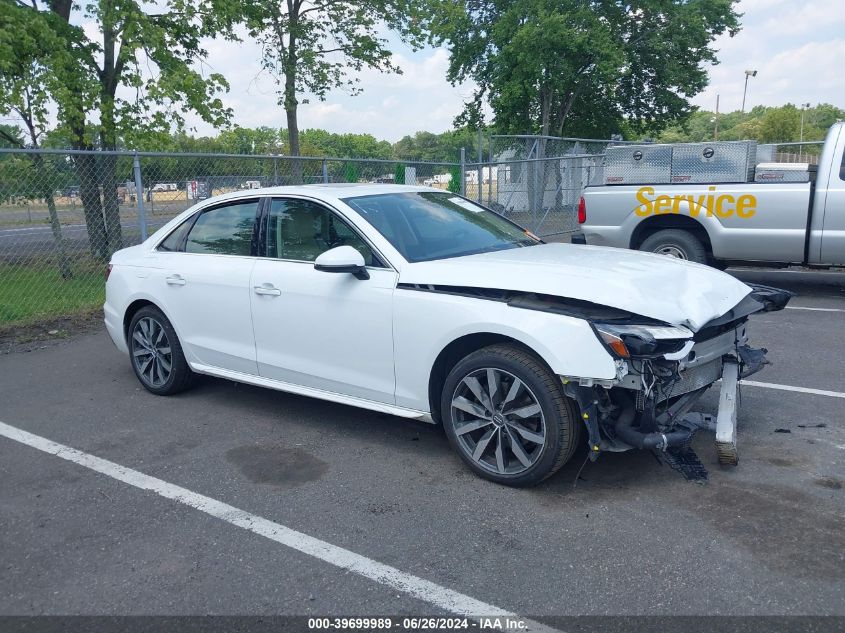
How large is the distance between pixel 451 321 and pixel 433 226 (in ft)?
3.61

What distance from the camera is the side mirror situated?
420 cm

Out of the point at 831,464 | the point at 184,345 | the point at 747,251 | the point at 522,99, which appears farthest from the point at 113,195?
the point at 522,99

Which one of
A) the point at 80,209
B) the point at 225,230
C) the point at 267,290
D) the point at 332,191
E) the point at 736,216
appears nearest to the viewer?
the point at 267,290

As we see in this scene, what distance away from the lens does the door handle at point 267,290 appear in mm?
4764

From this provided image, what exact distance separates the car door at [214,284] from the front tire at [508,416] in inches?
68.6

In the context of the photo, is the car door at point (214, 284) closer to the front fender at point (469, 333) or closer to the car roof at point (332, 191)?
the car roof at point (332, 191)

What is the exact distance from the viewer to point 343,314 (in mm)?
4414

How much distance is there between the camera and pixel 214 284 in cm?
515

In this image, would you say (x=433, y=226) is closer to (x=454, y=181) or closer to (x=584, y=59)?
(x=454, y=181)

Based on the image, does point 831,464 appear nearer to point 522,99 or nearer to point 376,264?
point 376,264

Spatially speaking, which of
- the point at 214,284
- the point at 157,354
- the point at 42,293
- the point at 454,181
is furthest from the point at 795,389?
the point at 454,181

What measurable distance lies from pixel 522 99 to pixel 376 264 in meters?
27.4

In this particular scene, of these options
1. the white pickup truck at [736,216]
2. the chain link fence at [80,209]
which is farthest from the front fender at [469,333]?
the white pickup truck at [736,216]

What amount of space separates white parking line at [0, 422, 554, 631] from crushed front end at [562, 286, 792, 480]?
43.3 inches
